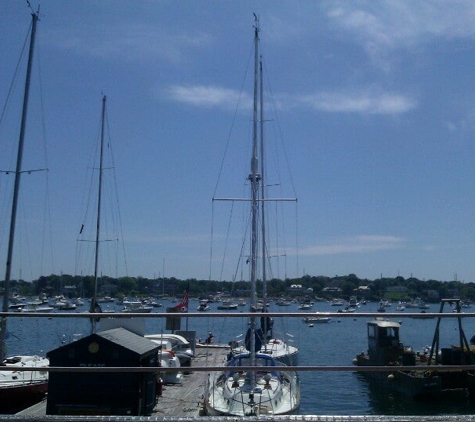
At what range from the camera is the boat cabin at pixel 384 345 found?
3647 centimetres

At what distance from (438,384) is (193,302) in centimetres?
13742

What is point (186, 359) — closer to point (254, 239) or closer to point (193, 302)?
point (254, 239)

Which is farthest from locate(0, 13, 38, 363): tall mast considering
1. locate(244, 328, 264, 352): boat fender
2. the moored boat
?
the moored boat

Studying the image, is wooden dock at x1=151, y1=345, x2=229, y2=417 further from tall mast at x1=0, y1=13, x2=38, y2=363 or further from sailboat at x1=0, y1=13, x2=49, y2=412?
tall mast at x1=0, y1=13, x2=38, y2=363

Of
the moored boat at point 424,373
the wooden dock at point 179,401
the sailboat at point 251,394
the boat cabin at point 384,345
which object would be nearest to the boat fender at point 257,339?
the moored boat at point 424,373

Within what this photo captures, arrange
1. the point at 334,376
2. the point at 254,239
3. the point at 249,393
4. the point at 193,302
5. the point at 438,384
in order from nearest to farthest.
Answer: the point at 249,393 < the point at 254,239 < the point at 438,384 < the point at 334,376 < the point at 193,302

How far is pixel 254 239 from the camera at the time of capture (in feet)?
83.9

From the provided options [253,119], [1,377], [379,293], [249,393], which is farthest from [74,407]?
[379,293]

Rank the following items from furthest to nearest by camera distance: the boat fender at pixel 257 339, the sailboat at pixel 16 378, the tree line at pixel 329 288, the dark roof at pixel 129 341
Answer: the tree line at pixel 329 288, the boat fender at pixel 257 339, the sailboat at pixel 16 378, the dark roof at pixel 129 341

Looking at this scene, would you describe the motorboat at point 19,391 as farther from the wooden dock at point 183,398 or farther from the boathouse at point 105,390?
the boathouse at point 105,390

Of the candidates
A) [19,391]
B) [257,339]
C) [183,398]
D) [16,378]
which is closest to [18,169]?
[16,378]

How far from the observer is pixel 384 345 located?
121 ft

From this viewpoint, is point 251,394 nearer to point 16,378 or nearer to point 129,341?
point 129,341

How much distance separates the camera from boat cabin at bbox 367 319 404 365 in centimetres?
3647
